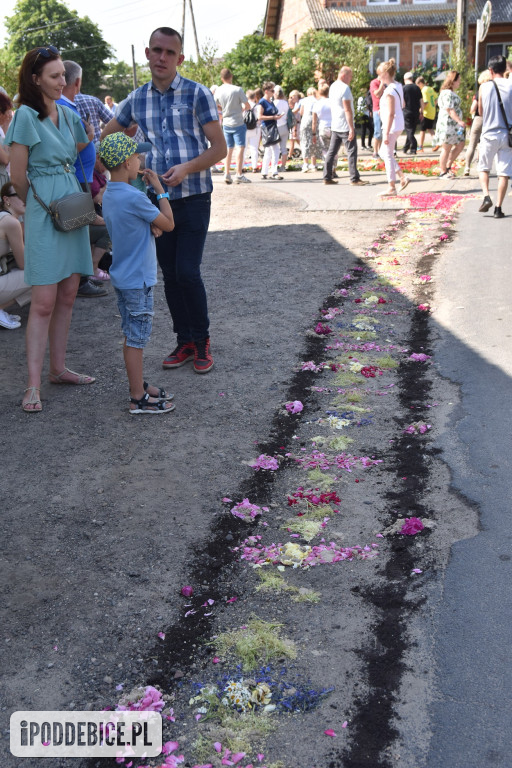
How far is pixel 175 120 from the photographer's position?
5266mm

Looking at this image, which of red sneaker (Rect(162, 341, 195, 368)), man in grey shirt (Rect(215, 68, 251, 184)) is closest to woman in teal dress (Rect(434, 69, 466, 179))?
man in grey shirt (Rect(215, 68, 251, 184))

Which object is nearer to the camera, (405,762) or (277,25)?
(405,762)

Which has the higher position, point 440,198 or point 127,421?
point 440,198

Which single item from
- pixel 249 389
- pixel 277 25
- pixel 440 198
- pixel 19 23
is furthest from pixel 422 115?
pixel 19 23

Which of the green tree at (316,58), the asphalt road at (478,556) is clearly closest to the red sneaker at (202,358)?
the asphalt road at (478,556)

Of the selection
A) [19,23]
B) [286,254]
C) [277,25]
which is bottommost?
[286,254]

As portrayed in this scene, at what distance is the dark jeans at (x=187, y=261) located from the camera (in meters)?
5.41

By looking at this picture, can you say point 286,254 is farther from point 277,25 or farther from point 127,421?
point 277,25

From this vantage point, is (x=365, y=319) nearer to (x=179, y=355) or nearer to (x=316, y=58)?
(x=179, y=355)

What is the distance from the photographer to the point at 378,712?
2.63m

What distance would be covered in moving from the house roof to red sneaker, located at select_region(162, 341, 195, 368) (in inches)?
1469

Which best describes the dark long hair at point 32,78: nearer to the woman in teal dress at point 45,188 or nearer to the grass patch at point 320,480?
the woman in teal dress at point 45,188

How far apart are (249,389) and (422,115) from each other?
17.4 meters

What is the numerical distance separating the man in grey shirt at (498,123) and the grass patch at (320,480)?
804 cm
